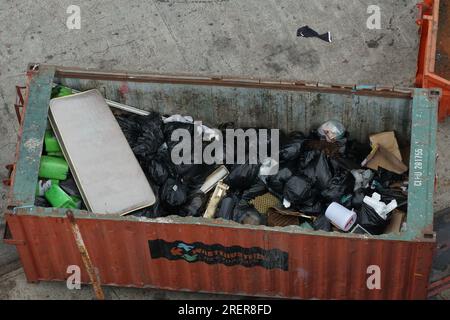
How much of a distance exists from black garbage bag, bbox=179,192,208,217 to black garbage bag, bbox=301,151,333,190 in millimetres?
1213

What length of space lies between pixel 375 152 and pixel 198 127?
211 centimetres

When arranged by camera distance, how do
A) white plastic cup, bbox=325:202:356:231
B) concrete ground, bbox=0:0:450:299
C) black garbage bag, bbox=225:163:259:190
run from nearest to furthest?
white plastic cup, bbox=325:202:356:231 → black garbage bag, bbox=225:163:259:190 → concrete ground, bbox=0:0:450:299

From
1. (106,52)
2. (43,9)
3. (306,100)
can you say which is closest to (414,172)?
(306,100)

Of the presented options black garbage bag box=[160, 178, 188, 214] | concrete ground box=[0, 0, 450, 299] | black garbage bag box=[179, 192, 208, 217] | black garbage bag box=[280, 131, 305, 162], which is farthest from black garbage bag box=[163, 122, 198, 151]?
concrete ground box=[0, 0, 450, 299]

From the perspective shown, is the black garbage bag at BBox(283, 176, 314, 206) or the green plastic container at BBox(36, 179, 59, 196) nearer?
the green plastic container at BBox(36, 179, 59, 196)

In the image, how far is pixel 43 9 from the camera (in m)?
12.0

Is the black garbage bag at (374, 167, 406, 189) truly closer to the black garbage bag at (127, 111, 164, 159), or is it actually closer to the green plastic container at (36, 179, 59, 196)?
the black garbage bag at (127, 111, 164, 159)

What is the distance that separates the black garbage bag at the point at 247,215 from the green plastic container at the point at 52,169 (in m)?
1.98

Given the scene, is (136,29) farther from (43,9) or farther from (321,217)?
(321,217)

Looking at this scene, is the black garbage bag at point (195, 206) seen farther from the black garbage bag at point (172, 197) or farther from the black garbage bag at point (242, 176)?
the black garbage bag at point (242, 176)

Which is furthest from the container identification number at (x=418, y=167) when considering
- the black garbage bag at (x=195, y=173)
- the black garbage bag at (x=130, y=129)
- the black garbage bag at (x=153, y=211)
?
the black garbage bag at (x=130, y=129)

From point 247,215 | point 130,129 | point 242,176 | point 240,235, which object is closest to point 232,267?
point 240,235

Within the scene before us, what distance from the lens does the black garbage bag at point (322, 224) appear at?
8454mm

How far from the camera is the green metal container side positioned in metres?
7.91
